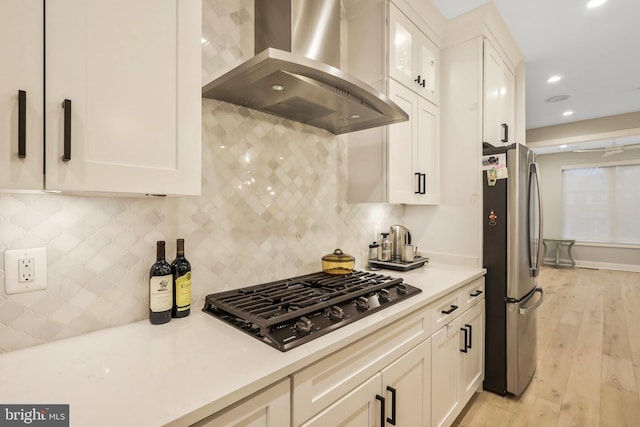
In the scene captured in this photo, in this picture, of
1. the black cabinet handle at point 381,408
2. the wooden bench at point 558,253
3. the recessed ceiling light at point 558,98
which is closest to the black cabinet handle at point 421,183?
the black cabinet handle at point 381,408

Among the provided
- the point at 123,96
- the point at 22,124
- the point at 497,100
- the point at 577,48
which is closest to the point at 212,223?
the point at 123,96

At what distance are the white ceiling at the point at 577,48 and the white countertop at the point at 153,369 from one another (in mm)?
2621

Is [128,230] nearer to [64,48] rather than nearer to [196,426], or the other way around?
[64,48]

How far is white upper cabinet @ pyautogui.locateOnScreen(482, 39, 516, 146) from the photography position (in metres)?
2.34

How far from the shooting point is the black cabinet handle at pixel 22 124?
0.67 m

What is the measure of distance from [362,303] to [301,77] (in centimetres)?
94

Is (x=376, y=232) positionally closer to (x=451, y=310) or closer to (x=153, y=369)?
(x=451, y=310)

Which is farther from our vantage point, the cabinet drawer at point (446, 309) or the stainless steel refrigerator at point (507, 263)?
the stainless steel refrigerator at point (507, 263)

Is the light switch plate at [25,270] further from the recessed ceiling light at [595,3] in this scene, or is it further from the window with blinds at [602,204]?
the window with blinds at [602,204]

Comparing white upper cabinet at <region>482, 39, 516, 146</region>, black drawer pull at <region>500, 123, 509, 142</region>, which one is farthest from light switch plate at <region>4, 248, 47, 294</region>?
black drawer pull at <region>500, 123, 509, 142</region>

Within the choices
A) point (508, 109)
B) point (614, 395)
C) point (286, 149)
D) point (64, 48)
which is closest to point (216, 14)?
point (286, 149)

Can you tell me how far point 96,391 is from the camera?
0.71 metres

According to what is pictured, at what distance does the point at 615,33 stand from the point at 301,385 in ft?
13.1

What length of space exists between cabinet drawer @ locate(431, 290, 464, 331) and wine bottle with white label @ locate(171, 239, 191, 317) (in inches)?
46.2
